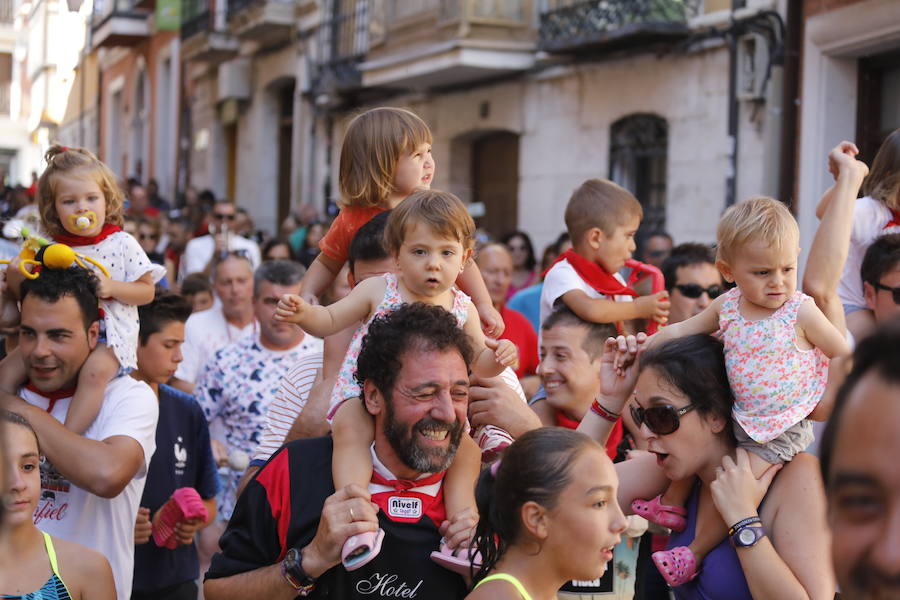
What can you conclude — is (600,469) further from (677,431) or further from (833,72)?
A: (833,72)

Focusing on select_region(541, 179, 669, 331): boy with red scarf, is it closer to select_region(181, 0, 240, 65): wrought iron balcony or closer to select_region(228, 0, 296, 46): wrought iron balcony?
select_region(228, 0, 296, 46): wrought iron balcony

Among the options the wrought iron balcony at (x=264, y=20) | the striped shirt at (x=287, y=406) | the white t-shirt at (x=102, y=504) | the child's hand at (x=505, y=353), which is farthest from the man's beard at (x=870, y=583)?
the wrought iron balcony at (x=264, y=20)

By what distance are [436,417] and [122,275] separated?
6.76ft

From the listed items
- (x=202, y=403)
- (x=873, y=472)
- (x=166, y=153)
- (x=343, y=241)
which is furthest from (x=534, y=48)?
(x=166, y=153)

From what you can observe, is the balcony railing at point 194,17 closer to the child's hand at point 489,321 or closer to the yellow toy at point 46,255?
the yellow toy at point 46,255

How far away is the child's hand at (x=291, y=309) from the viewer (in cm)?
390

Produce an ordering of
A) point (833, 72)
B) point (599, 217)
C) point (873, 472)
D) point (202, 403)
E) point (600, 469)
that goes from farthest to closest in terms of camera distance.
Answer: point (833, 72) → point (202, 403) → point (599, 217) → point (600, 469) → point (873, 472)

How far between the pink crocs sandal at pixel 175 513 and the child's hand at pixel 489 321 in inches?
56.2

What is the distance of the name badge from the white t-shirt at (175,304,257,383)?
4.15 meters

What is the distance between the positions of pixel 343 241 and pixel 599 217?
151cm

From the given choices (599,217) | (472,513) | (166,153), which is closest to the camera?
(472,513)

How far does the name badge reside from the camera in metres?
3.49

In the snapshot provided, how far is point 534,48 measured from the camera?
15.2 metres

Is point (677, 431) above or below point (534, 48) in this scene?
below
